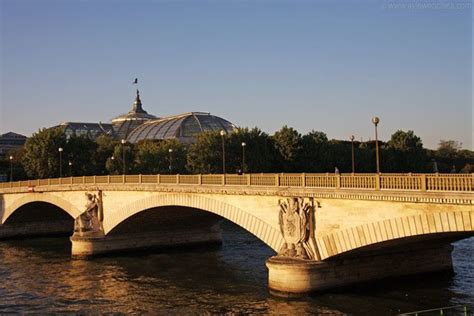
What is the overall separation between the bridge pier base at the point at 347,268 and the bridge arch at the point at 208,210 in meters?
2.20

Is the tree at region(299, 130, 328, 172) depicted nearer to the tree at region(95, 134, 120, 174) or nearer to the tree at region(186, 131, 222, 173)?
the tree at region(186, 131, 222, 173)

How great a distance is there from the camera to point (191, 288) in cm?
3397

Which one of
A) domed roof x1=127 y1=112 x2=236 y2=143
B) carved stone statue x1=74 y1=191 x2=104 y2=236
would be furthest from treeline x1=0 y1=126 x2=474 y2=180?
domed roof x1=127 y1=112 x2=236 y2=143

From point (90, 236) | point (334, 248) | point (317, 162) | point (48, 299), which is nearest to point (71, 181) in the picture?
point (90, 236)

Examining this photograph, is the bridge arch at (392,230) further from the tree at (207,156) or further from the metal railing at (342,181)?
the tree at (207,156)

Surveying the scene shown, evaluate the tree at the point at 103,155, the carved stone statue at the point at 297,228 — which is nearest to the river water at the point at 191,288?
the carved stone statue at the point at 297,228

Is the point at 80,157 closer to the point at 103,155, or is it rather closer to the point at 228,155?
the point at 103,155

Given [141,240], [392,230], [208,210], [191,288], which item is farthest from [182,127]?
[392,230]

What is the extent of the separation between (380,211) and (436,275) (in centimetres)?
1051

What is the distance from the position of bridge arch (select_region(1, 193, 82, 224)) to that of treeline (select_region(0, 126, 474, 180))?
71.3ft

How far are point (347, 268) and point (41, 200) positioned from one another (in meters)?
40.4

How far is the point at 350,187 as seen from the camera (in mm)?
27156

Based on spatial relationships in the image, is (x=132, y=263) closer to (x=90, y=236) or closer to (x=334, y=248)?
(x=90, y=236)

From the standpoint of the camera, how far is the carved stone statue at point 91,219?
48.8m
